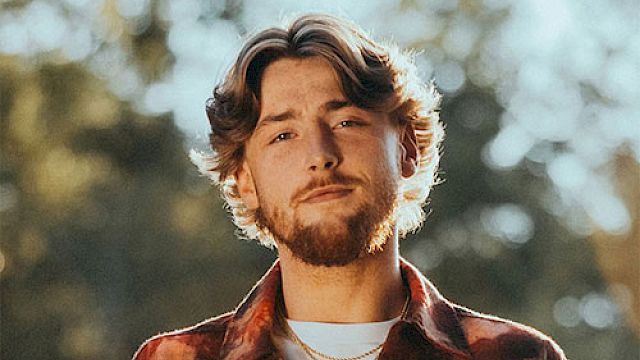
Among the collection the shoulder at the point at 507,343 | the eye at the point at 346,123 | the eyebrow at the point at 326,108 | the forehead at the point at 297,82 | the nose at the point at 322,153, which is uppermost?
the forehead at the point at 297,82

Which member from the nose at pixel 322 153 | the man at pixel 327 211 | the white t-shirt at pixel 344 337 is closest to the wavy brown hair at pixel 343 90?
the man at pixel 327 211

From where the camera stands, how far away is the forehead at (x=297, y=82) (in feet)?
7.63

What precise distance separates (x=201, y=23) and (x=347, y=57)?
6.78 m

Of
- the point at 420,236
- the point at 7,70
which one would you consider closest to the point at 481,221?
the point at 420,236

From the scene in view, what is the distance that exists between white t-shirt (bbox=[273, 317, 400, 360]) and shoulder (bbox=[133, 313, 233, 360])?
17 cm

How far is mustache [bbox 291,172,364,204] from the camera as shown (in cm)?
225

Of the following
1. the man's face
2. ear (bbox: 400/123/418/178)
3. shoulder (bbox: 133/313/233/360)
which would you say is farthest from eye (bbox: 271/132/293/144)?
shoulder (bbox: 133/313/233/360)

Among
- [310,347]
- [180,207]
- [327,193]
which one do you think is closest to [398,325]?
[310,347]

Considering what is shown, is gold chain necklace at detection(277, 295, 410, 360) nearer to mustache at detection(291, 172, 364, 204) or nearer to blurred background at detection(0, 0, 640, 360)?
mustache at detection(291, 172, 364, 204)

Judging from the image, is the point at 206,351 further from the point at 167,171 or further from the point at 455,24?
the point at 455,24

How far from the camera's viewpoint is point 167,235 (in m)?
8.27

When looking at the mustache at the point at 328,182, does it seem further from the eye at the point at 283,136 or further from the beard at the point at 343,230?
the eye at the point at 283,136

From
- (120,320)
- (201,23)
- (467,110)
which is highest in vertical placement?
(201,23)

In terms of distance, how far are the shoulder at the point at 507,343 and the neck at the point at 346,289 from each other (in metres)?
0.16
